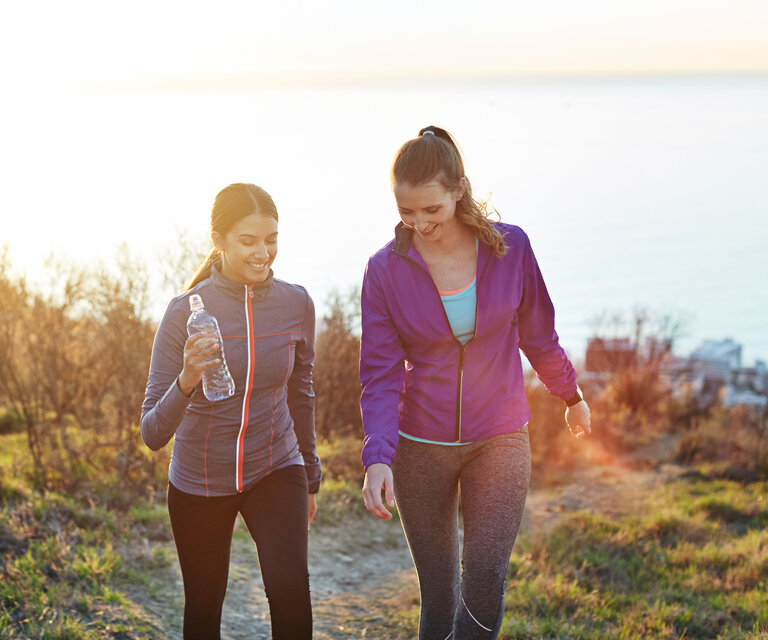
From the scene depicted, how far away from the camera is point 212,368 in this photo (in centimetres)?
305

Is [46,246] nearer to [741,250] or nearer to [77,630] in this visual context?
[77,630]

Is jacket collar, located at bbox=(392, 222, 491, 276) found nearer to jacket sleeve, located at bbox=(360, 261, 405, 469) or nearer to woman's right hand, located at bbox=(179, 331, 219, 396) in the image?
jacket sleeve, located at bbox=(360, 261, 405, 469)

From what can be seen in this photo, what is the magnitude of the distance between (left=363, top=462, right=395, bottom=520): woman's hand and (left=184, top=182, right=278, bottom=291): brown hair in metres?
1.05

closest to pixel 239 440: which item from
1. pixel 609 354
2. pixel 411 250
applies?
pixel 411 250

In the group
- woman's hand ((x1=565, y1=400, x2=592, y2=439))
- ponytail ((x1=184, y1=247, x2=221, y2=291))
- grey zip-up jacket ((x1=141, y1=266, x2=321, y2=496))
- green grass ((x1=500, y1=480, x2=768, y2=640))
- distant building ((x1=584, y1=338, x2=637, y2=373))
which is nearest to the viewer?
grey zip-up jacket ((x1=141, y1=266, x2=321, y2=496))

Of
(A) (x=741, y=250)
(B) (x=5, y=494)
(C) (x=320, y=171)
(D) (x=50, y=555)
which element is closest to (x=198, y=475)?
(D) (x=50, y=555)

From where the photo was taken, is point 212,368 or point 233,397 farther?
point 233,397

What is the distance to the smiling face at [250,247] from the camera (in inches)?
126

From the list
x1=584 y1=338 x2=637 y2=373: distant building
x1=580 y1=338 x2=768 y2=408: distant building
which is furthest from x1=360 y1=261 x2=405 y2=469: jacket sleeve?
x1=584 y1=338 x2=637 y2=373: distant building

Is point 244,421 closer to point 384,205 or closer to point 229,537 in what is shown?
point 229,537

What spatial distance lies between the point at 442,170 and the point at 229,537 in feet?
5.36

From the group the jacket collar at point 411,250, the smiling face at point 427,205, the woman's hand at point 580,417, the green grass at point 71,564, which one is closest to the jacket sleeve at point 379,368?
the jacket collar at point 411,250

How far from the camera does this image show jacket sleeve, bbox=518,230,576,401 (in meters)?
3.33

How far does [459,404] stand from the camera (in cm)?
315
